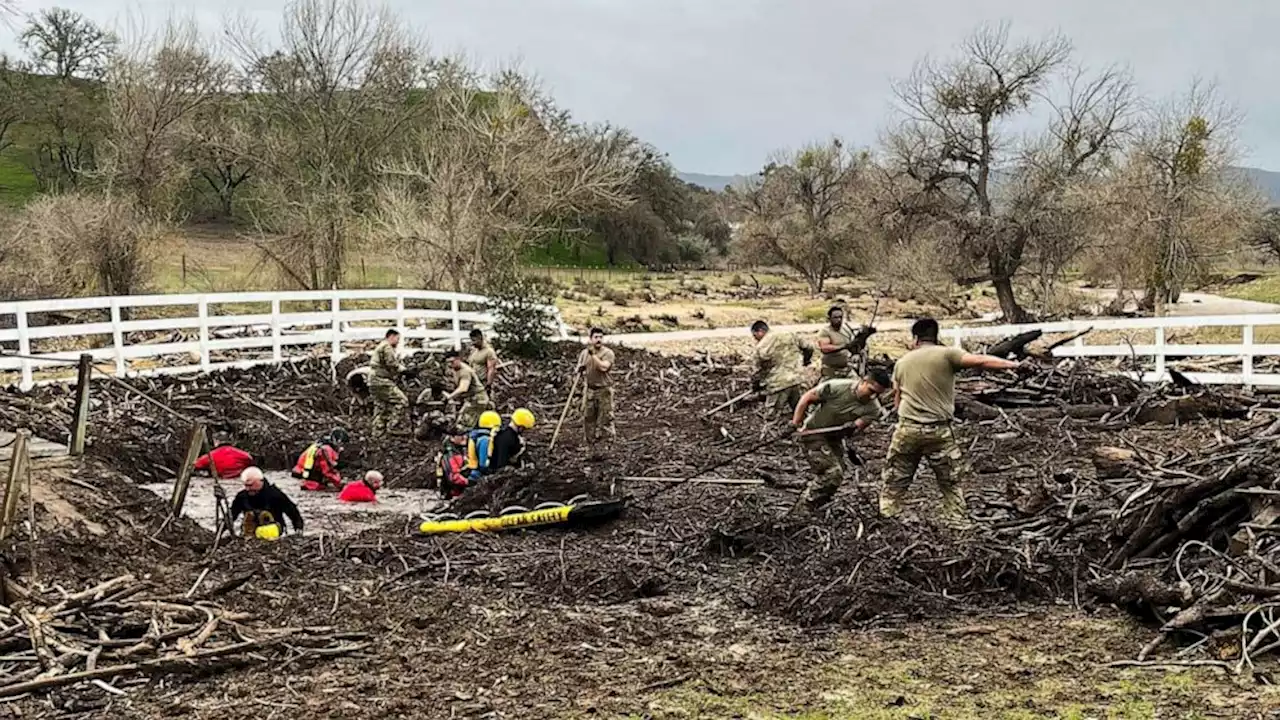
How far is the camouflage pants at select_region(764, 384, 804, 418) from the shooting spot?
1436 centimetres

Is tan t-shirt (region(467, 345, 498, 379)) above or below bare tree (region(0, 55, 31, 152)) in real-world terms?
below

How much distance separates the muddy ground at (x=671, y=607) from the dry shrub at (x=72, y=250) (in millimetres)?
15661

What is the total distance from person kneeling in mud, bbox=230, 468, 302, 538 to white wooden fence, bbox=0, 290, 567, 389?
479cm

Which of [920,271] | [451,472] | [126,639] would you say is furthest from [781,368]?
[920,271]

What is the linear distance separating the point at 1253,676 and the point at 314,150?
29.7m

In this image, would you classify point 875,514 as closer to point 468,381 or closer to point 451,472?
point 451,472

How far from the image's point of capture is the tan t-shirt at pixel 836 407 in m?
9.34

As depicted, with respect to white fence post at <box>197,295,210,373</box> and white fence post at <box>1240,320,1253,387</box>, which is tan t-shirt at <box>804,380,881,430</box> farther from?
white fence post at <box>197,295,210,373</box>

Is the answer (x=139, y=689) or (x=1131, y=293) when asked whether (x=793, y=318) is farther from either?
(x=139, y=689)

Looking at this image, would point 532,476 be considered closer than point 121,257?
Yes

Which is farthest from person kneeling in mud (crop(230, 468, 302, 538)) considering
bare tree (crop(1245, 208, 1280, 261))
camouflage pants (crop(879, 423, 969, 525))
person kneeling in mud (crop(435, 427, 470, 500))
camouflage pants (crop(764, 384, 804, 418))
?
bare tree (crop(1245, 208, 1280, 261))

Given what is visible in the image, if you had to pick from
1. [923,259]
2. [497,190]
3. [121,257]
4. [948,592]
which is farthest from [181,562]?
[923,259]

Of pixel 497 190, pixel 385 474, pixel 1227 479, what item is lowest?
pixel 385 474

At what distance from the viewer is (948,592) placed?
7.15 metres
